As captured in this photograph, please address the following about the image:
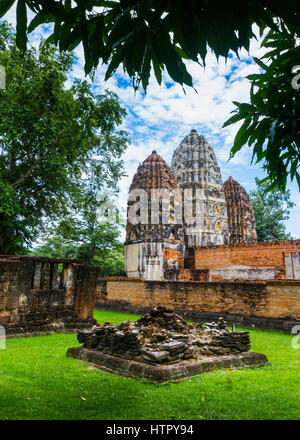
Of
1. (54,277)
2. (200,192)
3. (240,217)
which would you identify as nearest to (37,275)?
(54,277)

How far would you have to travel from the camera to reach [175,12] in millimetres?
1553

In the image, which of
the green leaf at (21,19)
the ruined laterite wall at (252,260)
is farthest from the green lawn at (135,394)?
the ruined laterite wall at (252,260)

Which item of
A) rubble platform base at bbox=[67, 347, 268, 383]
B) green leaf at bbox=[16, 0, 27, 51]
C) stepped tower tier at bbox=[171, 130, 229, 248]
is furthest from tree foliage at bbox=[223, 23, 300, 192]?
stepped tower tier at bbox=[171, 130, 229, 248]

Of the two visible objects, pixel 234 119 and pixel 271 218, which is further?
pixel 271 218

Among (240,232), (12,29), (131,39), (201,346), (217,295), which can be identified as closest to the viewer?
(131,39)

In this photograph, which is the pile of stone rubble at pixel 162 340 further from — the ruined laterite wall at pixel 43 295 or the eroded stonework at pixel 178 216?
the eroded stonework at pixel 178 216

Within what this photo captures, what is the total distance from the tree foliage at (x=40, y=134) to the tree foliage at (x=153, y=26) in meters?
10.4

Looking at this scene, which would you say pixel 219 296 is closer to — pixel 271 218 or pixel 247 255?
pixel 247 255

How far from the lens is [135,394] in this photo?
4.20 meters

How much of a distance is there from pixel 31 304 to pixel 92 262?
14.9m

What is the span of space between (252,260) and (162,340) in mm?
14244

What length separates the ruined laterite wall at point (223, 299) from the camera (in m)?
9.79

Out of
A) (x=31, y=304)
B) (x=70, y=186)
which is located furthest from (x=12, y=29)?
(x=31, y=304)

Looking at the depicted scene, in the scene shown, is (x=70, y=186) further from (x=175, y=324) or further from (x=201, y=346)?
(x=201, y=346)
